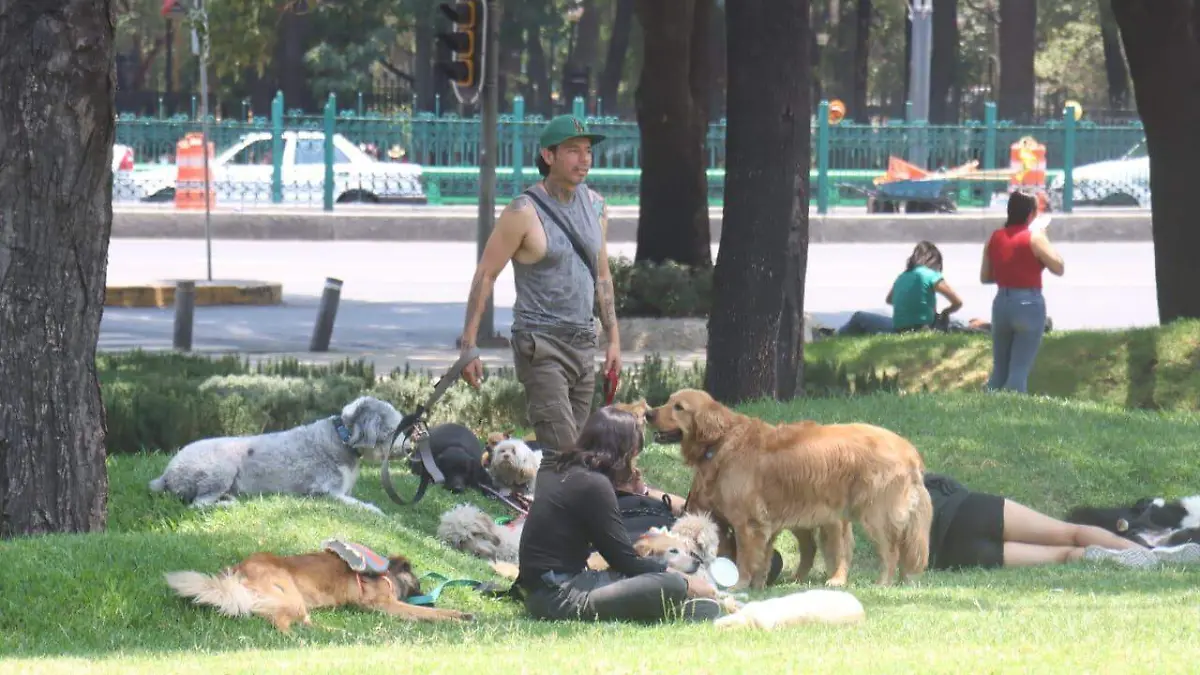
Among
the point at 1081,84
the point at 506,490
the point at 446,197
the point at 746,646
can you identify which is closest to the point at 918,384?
the point at 506,490

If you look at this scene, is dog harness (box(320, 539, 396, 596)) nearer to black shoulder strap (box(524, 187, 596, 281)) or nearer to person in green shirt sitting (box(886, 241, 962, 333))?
black shoulder strap (box(524, 187, 596, 281))

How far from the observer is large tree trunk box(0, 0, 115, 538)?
869cm

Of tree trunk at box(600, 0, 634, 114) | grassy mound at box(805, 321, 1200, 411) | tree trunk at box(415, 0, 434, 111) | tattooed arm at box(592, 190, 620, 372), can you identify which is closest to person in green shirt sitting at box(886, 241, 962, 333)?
grassy mound at box(805, 321, 1200, 411)

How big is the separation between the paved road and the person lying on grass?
9.38 meters

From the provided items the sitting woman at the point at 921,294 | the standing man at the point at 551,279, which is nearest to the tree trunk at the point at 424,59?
the sitting woman at the point at 921,294

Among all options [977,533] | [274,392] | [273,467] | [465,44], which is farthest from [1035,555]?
[465,44]

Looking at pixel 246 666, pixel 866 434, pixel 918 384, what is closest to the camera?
pixel 246 666

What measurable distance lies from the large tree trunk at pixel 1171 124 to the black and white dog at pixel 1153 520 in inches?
258

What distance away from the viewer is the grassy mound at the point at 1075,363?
603 inches

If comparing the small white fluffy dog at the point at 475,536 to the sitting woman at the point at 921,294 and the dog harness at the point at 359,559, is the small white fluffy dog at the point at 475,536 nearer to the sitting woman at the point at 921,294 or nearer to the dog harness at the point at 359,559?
the dog harness at the point at 359,559

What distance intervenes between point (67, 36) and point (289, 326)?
514 inches

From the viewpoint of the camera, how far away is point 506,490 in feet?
35.1

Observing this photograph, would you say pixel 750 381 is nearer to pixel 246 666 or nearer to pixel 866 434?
pixel 866 434

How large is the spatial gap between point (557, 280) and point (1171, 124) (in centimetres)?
924
